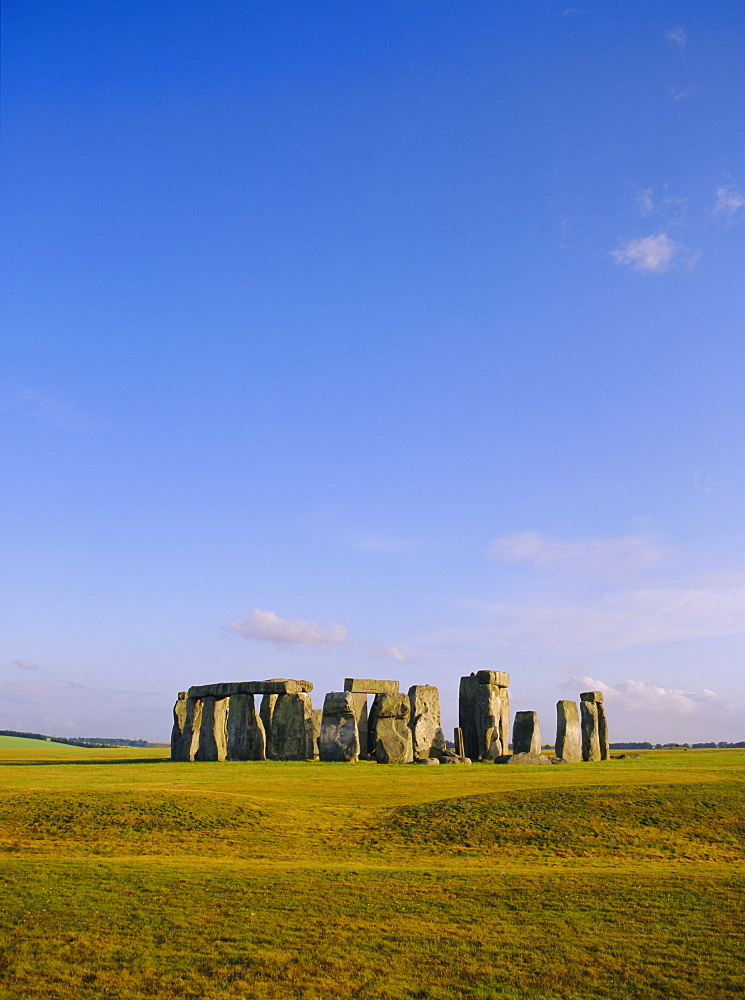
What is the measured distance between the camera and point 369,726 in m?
32.4

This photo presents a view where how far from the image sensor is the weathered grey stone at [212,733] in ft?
108

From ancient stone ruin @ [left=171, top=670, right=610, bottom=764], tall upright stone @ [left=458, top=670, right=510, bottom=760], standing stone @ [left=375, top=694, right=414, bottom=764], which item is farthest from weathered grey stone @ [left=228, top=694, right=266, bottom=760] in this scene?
tall upright stone @ [left=458, top=670, right=510, bottom=760]

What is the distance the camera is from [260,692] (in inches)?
1293

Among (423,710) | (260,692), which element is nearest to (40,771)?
(260,692)

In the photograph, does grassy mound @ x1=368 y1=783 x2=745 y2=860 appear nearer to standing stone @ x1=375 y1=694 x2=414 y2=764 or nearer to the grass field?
the grass field

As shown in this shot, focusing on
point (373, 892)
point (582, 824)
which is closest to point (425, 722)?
point (582, 824)

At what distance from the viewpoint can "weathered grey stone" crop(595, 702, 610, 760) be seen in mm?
34594

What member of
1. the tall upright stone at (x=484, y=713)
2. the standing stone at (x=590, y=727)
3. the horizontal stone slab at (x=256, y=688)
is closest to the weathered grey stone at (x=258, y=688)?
the horizontal stone slab at (x=256, y=688)

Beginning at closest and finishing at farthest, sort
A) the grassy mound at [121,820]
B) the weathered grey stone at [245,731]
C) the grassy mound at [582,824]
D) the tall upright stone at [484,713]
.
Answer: the grassy mound at [582,824]
the grassy mound at [121,820]
the weathered grey stone at [245,731]
the tall upright stone at [484,713]

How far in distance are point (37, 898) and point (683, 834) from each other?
11460 mm

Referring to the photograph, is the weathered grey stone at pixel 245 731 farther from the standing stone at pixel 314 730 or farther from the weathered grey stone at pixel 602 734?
the weathered grey stone at pixel 602 734

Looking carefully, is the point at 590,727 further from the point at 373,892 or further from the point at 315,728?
the point at 373,892

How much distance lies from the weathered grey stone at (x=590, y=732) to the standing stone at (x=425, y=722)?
20.0ft

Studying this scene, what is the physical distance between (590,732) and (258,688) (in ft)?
44.4
